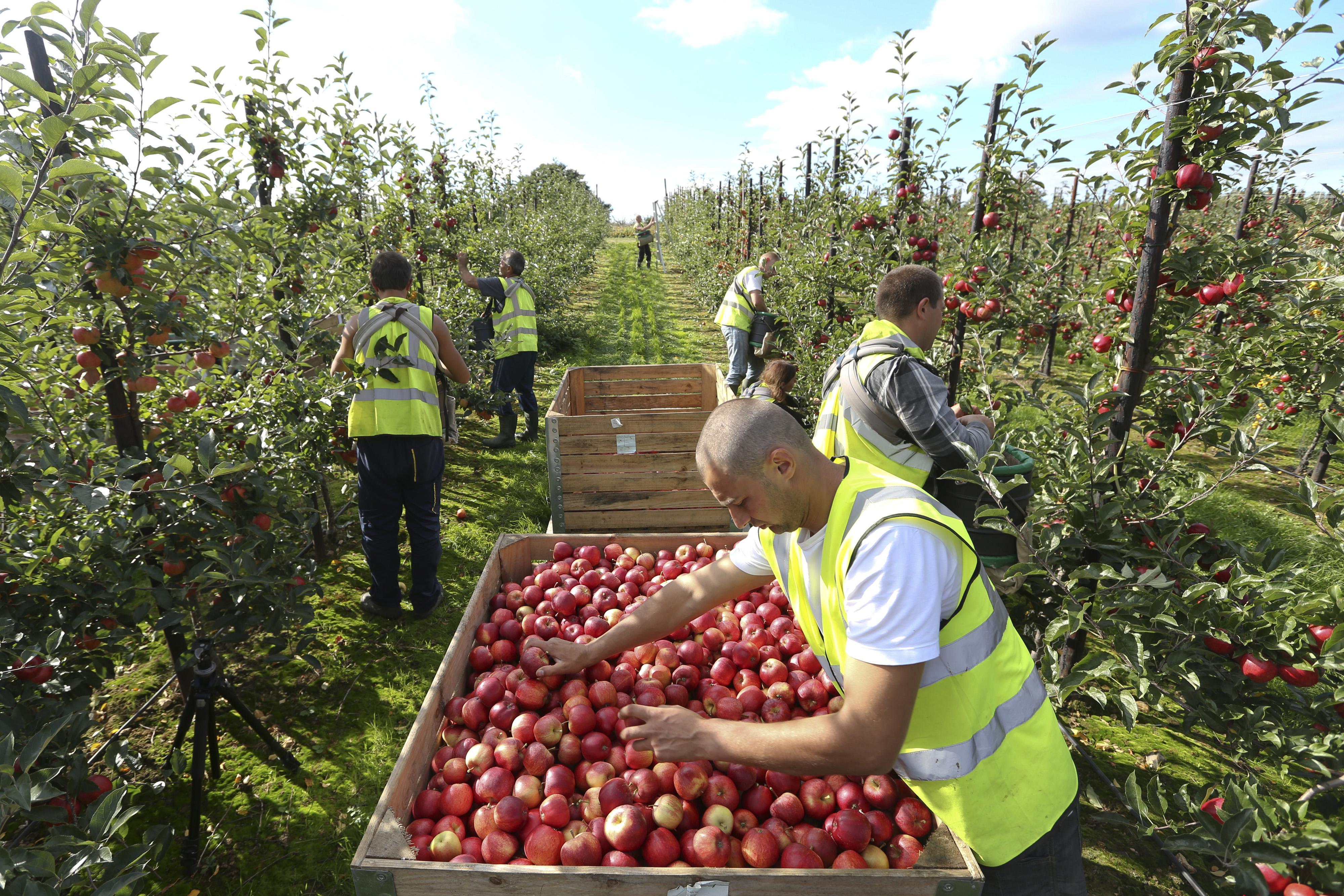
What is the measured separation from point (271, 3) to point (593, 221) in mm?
28989

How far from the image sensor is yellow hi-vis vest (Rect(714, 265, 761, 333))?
9.11 metres

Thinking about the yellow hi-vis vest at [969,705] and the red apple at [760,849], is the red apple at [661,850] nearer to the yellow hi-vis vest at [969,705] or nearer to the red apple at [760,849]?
the red apple at [760,849]

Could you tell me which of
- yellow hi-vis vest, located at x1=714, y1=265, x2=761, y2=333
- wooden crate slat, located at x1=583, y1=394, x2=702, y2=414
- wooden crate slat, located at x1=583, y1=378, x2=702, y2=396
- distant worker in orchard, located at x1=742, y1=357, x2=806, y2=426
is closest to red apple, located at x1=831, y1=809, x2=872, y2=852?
distant worker in orchard, located at x1=742, y1=357, x2=806, y2=426

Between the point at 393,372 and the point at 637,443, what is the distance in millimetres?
1713

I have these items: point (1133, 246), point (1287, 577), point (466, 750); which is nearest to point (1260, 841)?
point (1287, 577)

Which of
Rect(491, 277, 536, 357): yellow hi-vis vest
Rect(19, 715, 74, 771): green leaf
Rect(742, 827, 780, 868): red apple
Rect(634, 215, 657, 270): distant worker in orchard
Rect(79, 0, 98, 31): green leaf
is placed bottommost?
Rect(742, 827, 780, 868): red apple

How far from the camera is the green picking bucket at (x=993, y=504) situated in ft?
10.3

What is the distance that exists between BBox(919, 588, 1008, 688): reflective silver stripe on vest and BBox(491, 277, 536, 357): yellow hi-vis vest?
680 cm

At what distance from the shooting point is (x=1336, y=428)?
177 cm

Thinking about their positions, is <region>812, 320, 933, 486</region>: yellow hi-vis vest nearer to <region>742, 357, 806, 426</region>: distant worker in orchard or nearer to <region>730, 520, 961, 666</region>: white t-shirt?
<region>730, 520, 961, 666</region>: white t-shirt

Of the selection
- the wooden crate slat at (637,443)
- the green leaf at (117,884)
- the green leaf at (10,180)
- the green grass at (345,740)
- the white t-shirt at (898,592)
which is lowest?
the green grass at (345,740)

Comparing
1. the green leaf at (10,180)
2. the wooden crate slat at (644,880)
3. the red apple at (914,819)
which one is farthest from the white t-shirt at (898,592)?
the green leaf at (10,180)

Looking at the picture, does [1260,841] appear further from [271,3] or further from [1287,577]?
[271,3]

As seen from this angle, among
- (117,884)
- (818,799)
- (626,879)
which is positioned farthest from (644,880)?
(117,884)
